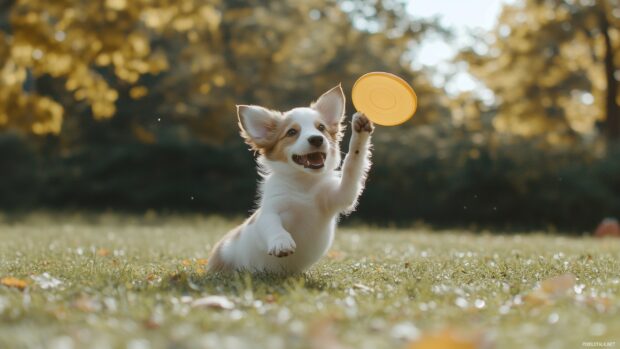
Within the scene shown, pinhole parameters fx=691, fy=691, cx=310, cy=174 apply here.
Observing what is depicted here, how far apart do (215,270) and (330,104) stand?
5.10 ft

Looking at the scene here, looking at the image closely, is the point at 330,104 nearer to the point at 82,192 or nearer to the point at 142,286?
the point at 142,286

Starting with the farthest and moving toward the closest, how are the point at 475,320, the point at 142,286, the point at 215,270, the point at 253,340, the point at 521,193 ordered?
the point at 521,193 → the point at 215,270 → the point at 142,286 → the point at 475,320 → the point at 253,340

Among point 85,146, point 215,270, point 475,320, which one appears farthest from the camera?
point 85,146

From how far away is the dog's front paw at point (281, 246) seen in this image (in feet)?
14.2

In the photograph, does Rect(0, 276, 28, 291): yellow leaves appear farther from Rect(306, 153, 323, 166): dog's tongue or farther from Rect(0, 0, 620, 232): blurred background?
Rect(0, 0, 620, 232): blurred background

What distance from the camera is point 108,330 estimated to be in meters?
2.82

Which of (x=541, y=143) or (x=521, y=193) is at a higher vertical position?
(x=541, y=143)

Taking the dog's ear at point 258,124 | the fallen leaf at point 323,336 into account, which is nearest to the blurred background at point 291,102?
the dog's ear at point 258,124

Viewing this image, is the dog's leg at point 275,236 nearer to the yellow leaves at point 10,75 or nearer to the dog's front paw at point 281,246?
the dog's front paw at point 281,246

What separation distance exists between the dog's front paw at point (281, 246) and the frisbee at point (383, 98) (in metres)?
1.29

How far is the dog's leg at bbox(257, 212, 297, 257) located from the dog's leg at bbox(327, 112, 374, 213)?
1.56ft

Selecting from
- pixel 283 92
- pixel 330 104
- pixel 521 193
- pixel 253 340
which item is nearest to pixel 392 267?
pixel 330 104

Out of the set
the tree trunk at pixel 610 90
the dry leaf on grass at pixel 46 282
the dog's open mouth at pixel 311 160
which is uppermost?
the tree trunk at pixel 610 90

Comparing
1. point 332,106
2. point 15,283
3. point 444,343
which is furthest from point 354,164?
point 444,343
